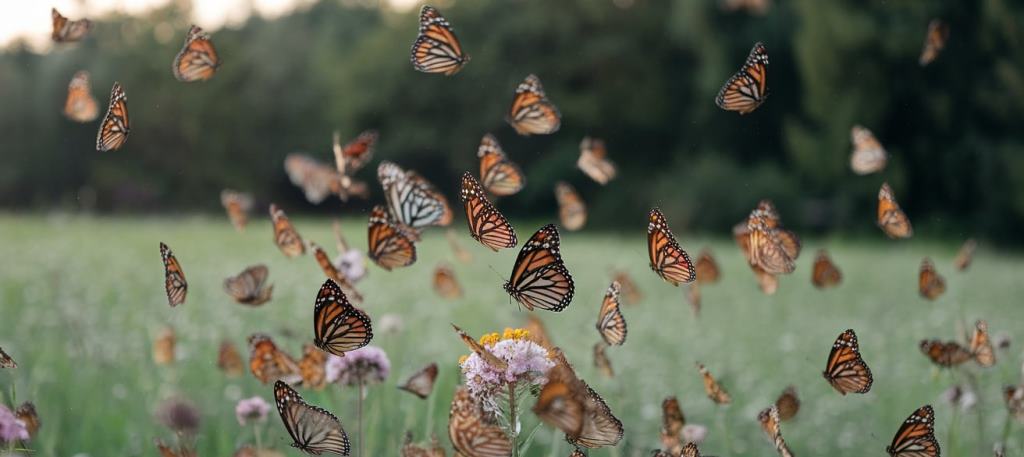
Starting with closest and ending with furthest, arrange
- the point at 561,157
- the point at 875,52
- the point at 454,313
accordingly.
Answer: the point at 454,313 < the point at 875,52 < the point at 561,157

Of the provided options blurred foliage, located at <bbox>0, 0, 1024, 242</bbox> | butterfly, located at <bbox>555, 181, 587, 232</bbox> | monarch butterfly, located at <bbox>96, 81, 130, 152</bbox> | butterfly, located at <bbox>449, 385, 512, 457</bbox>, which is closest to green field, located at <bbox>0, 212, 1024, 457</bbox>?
butterfly, located at <bbox>555, 181, 587, 232</bbox>

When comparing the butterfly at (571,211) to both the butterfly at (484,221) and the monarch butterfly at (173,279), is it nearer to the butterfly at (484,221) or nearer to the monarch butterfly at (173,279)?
the butterfly at (484,221)

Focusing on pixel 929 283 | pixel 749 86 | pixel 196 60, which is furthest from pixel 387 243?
pixel 929 283

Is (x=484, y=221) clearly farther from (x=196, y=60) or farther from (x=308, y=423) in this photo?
(x=196, y=60)

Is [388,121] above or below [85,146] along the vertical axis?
above

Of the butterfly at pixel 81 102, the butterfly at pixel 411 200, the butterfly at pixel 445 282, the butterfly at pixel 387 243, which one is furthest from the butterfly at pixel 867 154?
the butterfly at pixel 81 102

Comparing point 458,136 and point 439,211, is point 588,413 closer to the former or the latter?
point 439,211

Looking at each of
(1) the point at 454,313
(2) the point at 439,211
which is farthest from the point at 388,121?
(2) the point at 439,211
